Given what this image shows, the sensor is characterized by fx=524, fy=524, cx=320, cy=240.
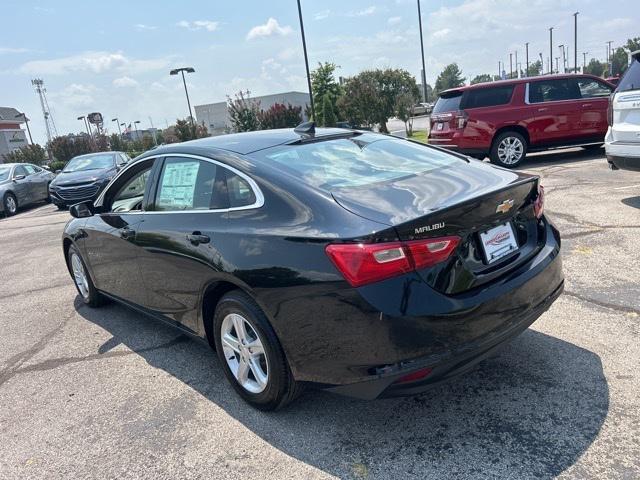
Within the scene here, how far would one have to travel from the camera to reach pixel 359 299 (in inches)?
95.0

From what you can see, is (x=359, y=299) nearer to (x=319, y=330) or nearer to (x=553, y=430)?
(x=319, y=330)

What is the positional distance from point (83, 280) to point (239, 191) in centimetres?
301

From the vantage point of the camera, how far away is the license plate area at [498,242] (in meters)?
2.72

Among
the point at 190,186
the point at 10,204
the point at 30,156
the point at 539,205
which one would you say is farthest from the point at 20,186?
the point at 30,156

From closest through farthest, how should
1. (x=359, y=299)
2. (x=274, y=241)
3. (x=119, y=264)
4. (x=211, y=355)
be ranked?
1. (x=359, y=299)
2. (x=274, y=241)
3. (x=211, y=355)
4. (x=119, y=264)

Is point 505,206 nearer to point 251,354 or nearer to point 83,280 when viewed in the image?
point 251,354

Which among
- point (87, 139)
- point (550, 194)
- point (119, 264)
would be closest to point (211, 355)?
point (119, 264)

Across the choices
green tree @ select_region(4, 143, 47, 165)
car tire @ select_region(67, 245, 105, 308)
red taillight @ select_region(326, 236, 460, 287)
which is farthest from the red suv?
green tree @ select_region(4, 143, 47, 165)

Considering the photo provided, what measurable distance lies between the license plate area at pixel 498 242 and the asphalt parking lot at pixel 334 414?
0.84 m

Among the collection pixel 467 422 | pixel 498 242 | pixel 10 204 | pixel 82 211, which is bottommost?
pixel 467 422

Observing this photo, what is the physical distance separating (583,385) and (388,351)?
1.37 metres

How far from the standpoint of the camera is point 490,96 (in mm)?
11125

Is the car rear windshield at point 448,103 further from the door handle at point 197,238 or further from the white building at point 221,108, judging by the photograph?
the white building at point 221,108

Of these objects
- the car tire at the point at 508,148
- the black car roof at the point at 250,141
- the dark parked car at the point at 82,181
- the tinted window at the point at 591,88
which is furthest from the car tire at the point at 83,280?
the tinted window at the point at 591,88
